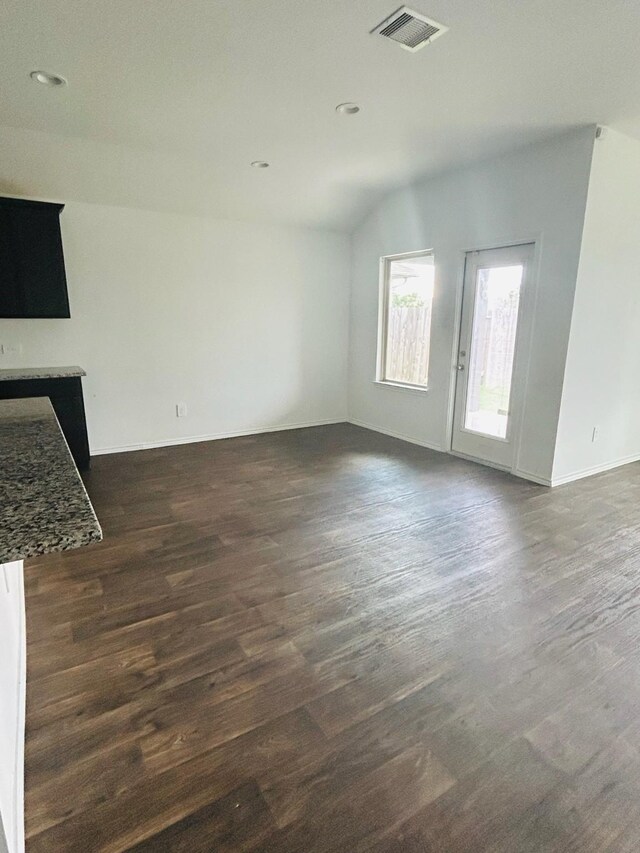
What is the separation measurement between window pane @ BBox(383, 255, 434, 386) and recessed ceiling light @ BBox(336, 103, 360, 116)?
2.01 meters

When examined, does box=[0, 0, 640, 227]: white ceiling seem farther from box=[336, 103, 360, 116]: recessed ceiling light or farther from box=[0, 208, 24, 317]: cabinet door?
box=[0, 208, 24, 317]: cabinet door

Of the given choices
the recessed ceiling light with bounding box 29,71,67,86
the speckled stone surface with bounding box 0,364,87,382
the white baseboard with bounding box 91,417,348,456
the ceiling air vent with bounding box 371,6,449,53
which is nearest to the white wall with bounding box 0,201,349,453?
the white baseboard with bounding box 91,417,348,456

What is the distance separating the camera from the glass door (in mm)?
4051

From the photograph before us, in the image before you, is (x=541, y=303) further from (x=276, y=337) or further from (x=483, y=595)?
(x=276, y=337)

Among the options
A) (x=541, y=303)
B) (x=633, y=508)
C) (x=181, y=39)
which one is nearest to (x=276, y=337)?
(x=541, y=303)

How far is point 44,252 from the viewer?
12.9 feet

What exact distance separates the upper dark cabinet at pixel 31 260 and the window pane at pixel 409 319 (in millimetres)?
3508

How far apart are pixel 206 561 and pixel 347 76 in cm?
298

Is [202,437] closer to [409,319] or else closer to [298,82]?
[409,319]

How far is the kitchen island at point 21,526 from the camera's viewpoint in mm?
789

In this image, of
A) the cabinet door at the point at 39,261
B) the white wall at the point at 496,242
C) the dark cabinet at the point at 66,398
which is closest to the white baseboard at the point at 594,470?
the white wall at the point at 496,242

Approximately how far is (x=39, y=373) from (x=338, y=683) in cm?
365

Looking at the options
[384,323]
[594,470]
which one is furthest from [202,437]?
[594,470]

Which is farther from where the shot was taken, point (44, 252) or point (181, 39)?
point (44, 252)
